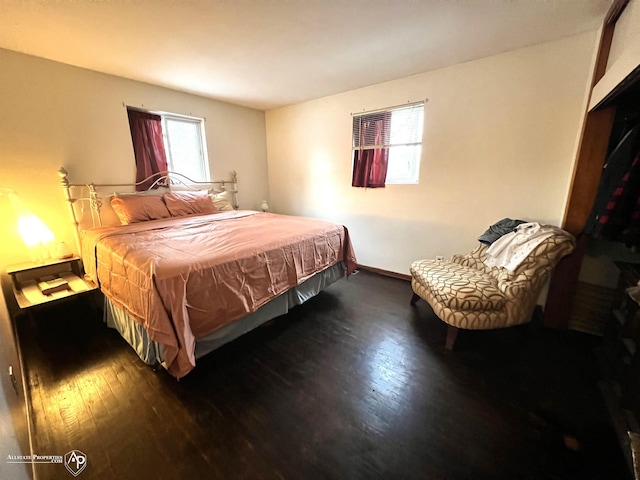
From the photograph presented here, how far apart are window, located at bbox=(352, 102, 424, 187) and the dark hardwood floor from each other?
6.09ft

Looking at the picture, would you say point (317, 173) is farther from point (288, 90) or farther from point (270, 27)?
point (270, 27)

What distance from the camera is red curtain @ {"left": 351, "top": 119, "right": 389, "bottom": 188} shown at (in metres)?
3.11

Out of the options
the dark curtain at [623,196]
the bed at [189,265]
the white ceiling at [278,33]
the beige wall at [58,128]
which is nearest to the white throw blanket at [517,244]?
the dark curtain at [623,196]

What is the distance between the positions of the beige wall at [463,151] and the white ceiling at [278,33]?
0.65ft

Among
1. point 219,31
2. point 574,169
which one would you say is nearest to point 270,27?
point 219,31

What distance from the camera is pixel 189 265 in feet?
4.91

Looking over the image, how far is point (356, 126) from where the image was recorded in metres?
3.30

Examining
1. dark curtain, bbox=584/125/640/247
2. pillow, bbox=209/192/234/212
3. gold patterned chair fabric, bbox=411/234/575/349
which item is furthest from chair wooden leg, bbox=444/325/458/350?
pillow, bbox=209/192/234/212

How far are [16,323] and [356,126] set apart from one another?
4056mm

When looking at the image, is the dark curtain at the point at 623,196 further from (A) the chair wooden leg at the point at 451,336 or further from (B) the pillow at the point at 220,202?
(B) the pillow at the point at 220,202

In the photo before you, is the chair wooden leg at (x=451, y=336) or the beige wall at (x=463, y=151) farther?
the beige wall at (x=463, y=151)

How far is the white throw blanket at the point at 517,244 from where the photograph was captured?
1.77 meters

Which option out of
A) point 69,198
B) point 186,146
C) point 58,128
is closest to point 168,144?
point 186,146

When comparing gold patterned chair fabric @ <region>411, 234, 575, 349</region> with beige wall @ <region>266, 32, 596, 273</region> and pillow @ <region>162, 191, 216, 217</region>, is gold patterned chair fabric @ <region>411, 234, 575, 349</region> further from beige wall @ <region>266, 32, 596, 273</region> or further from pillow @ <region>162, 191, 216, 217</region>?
pillow @ <region>162, 191, 216, 217</region>
